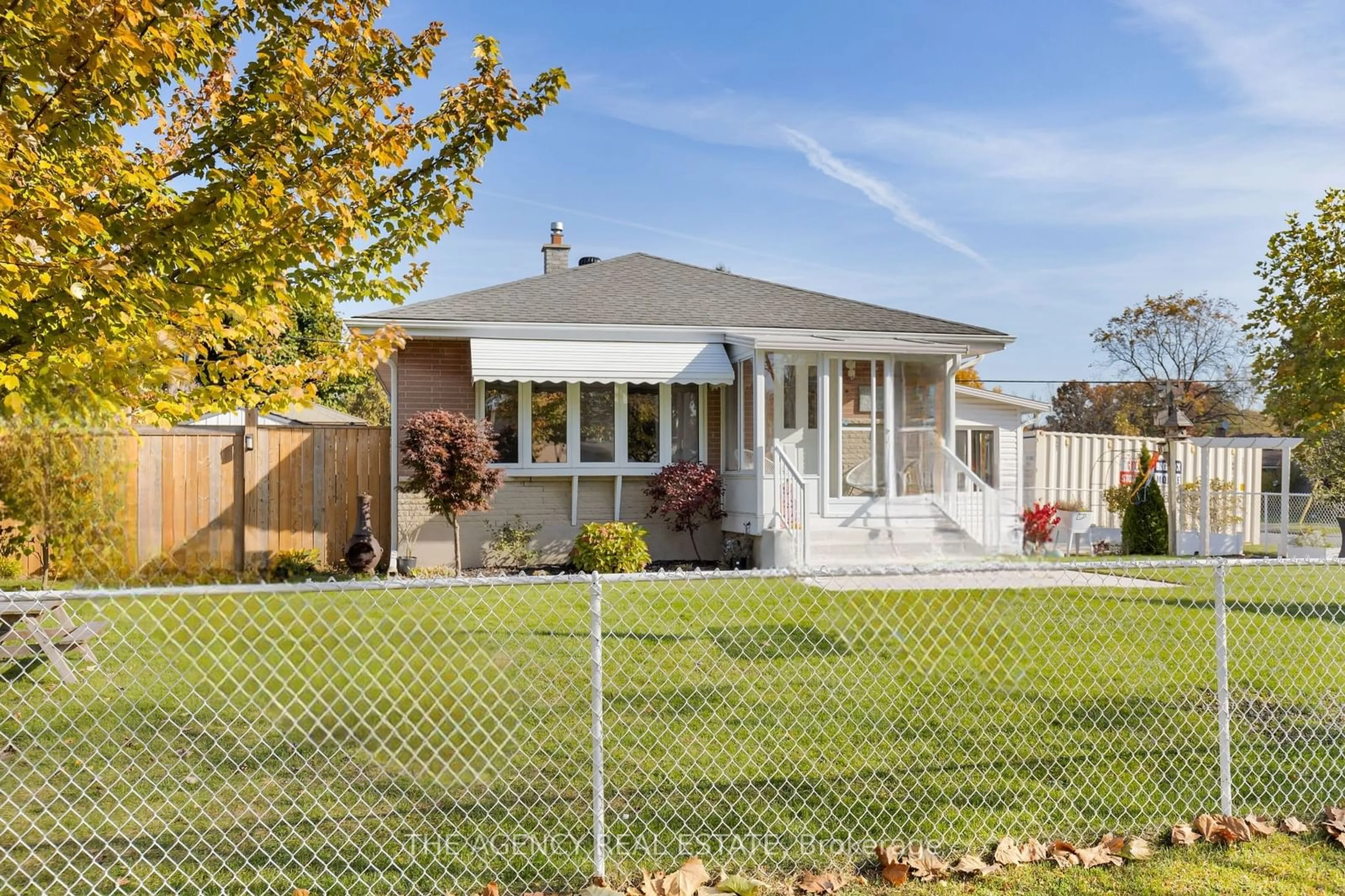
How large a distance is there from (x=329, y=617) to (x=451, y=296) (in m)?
11.6

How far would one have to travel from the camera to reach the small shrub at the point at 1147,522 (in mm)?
17234

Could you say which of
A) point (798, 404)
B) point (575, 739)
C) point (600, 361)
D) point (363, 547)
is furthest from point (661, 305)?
point (575, 739)

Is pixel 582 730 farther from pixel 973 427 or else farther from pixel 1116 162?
pixel 1116 162

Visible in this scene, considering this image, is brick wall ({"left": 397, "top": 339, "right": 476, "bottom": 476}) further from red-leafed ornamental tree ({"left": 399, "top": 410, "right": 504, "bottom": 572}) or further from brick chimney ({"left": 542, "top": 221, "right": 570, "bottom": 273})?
brick chimney ({"left": 542, "top": 221, "right": 570, "bottom": 273})

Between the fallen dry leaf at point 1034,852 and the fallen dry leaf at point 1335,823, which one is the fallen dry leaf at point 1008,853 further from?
the fallen dry leaf at point 1335,823

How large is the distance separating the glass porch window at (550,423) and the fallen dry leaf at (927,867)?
37.9 feet

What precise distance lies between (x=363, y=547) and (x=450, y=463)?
173 cm

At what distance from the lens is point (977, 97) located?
1517 cm

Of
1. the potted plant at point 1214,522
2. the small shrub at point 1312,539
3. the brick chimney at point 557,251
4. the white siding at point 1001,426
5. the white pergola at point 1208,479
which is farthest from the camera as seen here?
the white siding at point 1001,426

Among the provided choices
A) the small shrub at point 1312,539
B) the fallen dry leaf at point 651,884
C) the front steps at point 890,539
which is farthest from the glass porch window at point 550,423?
the small shrub at point 1312,539

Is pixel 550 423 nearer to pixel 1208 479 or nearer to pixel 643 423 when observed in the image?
pixel 643 423

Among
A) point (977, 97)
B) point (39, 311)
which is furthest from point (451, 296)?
point (39, 311)

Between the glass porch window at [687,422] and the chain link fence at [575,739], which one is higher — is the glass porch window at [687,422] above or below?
above

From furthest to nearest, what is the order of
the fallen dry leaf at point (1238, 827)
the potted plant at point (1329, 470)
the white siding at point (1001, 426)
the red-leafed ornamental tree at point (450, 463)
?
the white siding at point (1001, 426) → the potted plant at point (1329, 470) → the red-leafed ornamental tree at point (450, 463) → the fallen dry leaf at point (1238, 827)
